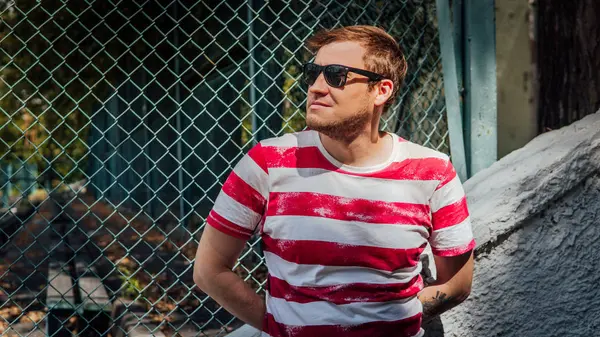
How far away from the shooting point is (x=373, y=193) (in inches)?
78.0

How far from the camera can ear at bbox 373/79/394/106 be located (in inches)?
81.1

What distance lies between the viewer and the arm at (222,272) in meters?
2.00

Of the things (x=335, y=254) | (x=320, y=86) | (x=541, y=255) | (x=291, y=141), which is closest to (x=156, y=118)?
(x=541, y=255)

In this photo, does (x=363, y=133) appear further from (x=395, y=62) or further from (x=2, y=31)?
(x=2, y=31)

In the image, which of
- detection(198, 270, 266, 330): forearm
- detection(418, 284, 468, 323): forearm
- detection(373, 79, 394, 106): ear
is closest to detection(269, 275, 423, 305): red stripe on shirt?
detection(198, 270, 266, 330): forearm

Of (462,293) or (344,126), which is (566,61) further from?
(344,126)

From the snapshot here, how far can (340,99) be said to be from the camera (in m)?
1.99

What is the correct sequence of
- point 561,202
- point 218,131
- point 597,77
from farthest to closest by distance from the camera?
point 218,131 < point 597,77 < point 561,202

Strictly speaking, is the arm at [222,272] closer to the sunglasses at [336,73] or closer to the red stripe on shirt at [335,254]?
the red stripe on shirt at [335,254]

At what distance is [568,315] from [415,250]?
1.17 meters

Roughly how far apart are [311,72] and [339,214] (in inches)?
18.3

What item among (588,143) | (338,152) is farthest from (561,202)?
(338,152)

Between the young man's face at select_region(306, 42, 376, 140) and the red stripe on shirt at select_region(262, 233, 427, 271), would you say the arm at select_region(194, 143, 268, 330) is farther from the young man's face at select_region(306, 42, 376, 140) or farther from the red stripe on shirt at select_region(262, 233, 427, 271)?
the young man's face at select_region(306, 42, 376, 140)

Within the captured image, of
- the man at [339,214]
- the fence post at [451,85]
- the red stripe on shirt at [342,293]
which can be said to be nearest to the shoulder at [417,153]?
the man at [339,214]
